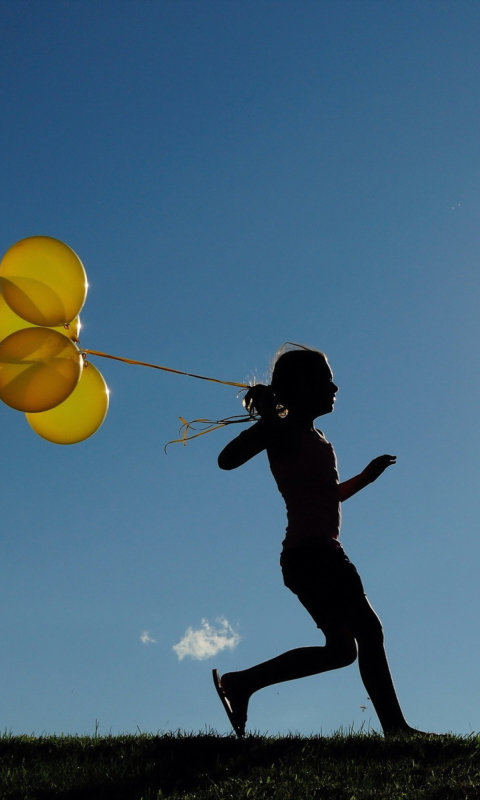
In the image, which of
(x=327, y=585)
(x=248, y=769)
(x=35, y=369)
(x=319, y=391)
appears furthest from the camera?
(x=319, y=391)

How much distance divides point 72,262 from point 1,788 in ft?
8.20

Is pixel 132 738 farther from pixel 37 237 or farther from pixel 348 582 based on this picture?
pixel 37 237

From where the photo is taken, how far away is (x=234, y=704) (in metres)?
3.89

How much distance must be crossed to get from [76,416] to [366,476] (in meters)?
1.72

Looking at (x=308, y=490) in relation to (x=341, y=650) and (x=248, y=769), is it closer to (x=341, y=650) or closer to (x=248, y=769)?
(x=341, y=650)

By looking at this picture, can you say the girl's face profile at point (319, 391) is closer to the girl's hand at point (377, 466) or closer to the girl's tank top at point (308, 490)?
the girl's tank top at point (308, 490)

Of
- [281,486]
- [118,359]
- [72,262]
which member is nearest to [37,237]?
[72,262]

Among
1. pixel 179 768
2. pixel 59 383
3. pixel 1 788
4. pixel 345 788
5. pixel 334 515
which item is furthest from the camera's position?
pixel 334 515

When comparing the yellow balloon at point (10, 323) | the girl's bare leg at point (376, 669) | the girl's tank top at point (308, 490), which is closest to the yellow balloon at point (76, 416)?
the yellow balloon at point (10, 323)

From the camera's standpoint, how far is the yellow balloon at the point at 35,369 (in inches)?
141

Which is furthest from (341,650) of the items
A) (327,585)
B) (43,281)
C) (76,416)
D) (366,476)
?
(43,281)

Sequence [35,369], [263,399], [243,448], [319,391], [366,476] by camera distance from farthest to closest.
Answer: [366,476] < [319,391] < [263,399] < [243,448] < [35,369]

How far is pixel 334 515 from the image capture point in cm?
392

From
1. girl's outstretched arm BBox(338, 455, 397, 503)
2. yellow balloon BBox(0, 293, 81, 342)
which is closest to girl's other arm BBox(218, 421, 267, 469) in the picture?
girl's outstretched arm BBox(338, 455, 397, 503)
